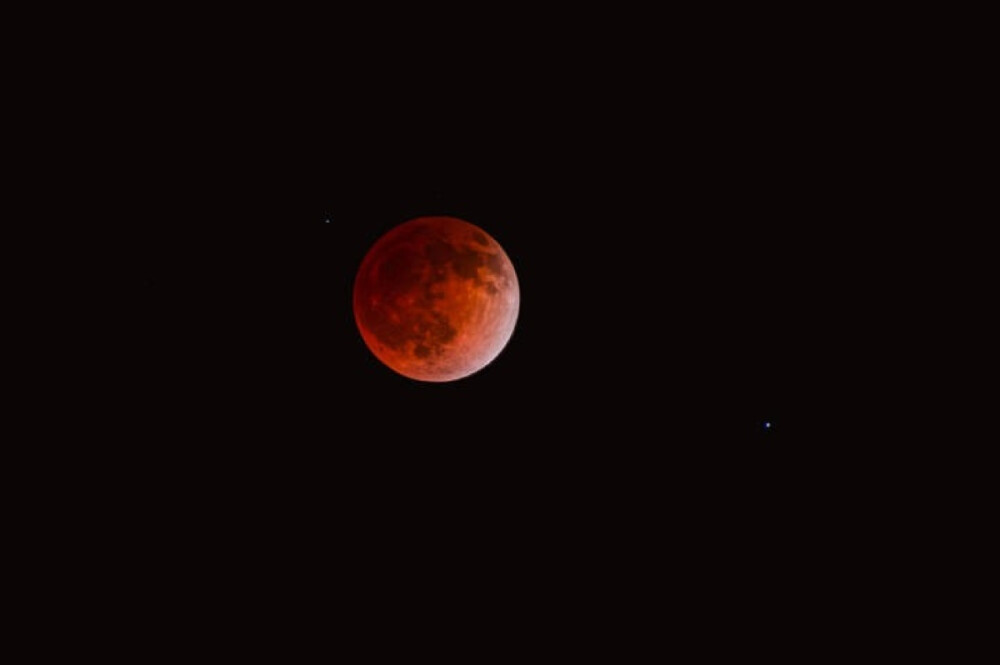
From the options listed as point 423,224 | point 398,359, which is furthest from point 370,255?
point 398,359

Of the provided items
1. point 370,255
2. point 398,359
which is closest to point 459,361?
point 398,359

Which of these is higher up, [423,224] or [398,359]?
[423,224]

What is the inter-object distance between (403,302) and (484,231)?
4.34ft

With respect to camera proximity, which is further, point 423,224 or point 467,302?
point 423,224

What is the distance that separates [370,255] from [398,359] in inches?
42.7

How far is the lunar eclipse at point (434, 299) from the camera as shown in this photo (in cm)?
591

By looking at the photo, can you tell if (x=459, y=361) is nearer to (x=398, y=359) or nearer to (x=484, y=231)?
(x=398, y=359)

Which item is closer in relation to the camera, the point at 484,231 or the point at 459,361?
the point at 459,361

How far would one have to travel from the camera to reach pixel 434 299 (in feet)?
19.3

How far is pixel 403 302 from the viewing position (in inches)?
233

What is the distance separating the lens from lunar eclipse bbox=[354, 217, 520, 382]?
5906 mm

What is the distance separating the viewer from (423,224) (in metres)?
6.38

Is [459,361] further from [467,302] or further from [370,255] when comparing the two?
[370,255]

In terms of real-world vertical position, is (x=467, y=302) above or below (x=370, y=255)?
below
